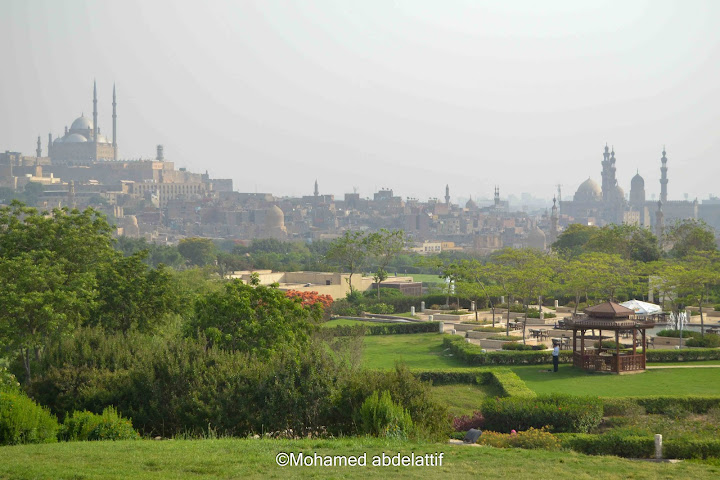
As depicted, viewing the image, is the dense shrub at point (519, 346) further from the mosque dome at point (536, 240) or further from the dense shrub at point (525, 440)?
the mosque dome at point (536, 240)

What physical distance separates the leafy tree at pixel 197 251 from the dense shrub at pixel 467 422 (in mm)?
70774

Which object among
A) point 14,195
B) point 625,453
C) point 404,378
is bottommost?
point 625,453

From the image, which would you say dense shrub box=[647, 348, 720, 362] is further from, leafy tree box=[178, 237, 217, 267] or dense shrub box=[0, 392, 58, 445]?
leafy tree box=[178, 237, 217, 267]

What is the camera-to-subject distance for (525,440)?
1477cm

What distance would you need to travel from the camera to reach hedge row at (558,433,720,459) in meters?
14.3

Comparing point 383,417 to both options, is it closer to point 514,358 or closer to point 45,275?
point 45,275

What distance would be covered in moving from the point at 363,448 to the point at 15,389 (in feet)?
24.7

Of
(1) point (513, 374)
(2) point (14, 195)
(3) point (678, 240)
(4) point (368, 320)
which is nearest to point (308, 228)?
(2) point (14, 195)

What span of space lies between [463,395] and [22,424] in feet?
35.5

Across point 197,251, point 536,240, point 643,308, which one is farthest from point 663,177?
point 643,308

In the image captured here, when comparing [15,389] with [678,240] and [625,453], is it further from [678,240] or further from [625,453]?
[678,240]

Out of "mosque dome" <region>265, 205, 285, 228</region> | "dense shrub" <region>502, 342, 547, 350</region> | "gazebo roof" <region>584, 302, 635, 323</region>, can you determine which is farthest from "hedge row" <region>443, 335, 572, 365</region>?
"mosque dome" <region>265, 205, 285, 228</region>

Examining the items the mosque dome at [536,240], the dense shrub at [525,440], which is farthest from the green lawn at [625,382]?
the mosque dome at [536,240]

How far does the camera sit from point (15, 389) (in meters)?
16.8
